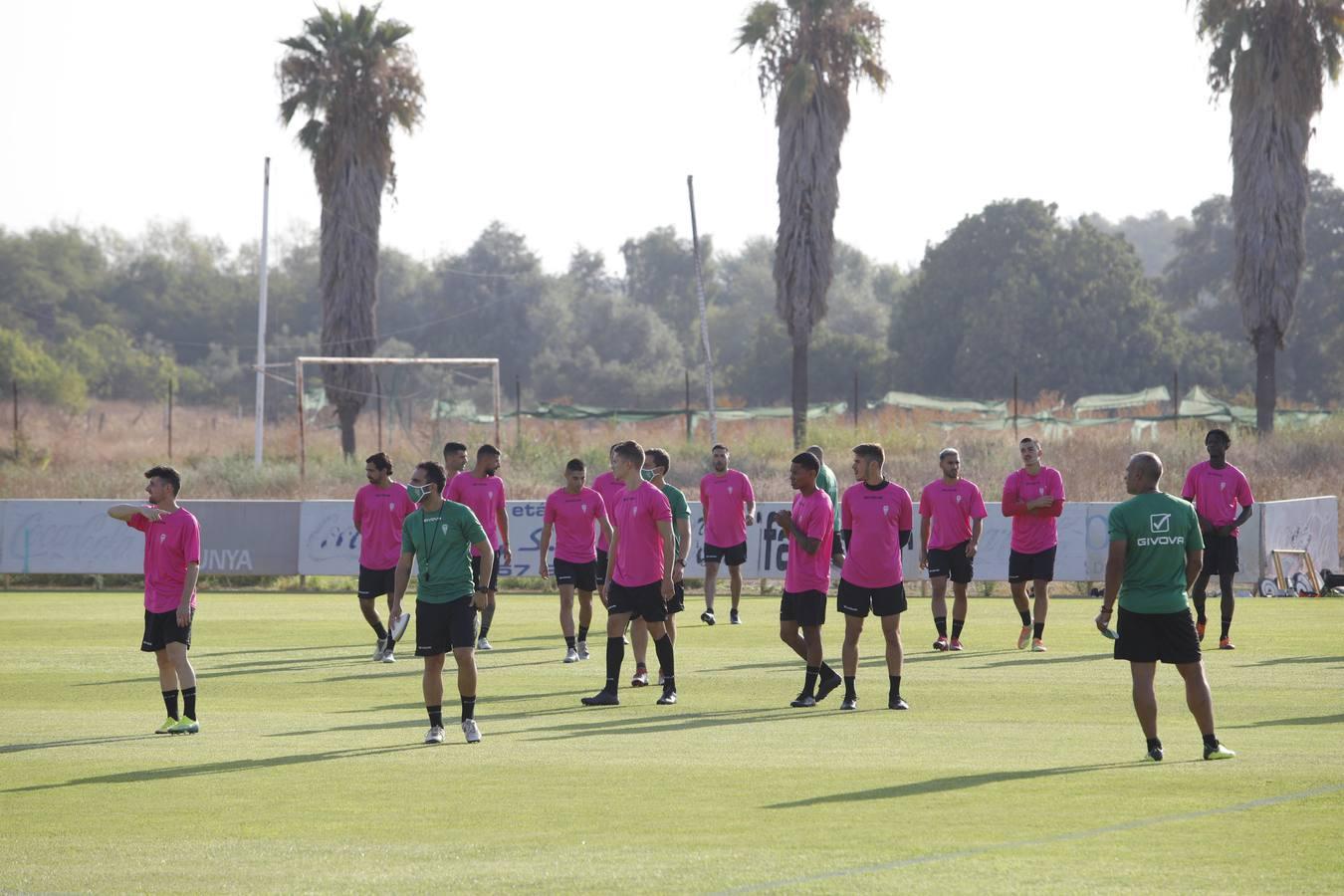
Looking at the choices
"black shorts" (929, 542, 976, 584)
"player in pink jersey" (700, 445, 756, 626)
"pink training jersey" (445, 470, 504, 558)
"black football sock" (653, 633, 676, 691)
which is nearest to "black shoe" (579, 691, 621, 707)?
"black football sock" (653, 633, 676, 691)

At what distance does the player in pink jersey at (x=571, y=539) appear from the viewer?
18.0m

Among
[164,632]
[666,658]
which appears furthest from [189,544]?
[666,658]

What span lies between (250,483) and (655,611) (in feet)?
89.4

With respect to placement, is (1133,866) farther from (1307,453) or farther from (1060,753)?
(1307,453)

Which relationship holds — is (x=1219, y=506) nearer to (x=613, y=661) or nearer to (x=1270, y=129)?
(x=613, y=661)

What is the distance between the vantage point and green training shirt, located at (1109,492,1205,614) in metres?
11.1

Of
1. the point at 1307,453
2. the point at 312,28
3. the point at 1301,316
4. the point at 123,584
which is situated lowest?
the point at 123,584

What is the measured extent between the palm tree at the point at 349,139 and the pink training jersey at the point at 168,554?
32.1m

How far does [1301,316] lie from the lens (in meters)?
72.4

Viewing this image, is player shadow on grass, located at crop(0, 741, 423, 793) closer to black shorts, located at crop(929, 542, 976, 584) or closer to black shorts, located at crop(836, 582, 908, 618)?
black shorts, located at crop(836, 582, 908, 618)

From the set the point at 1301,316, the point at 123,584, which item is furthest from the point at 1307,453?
the point at 1301,316

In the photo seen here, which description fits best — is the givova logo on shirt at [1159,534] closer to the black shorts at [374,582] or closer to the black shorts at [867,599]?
the black shorts at [867,599]

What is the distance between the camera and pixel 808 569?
14.5 meters

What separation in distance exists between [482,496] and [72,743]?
646cm
